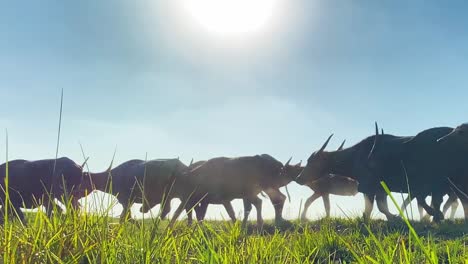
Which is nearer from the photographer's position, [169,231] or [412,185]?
[169,231]

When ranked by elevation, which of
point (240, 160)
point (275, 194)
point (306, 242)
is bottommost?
point (306, 242)

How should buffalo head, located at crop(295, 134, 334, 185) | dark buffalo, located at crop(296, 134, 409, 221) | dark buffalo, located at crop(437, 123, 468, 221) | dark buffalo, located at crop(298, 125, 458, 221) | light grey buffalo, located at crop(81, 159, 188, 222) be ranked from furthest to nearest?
light grey buffalo, located at crop(81, 159, 188, 222) < buffalo head, located at crop(295, 134, 334, 185) < dark buffalo, located at crop(296, 134, 409, 221) < dark buffalo, located at crop(298, 125, 458, 221) < dark buffalo, located at crop(437, 123, 468, 221)

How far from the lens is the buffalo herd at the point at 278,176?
1288 cm

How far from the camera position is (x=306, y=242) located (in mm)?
4547

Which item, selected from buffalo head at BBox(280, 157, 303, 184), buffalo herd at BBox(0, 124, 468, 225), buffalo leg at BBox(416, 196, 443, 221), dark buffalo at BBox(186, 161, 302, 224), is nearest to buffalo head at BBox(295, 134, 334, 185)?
buffalo herd at BBox(0, 124, 468, 225)

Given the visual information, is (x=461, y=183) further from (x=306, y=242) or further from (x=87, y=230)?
(x=87, y=230)

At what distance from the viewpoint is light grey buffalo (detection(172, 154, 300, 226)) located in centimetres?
1581

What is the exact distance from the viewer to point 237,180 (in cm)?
1582

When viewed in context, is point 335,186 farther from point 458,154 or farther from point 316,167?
point 458,154

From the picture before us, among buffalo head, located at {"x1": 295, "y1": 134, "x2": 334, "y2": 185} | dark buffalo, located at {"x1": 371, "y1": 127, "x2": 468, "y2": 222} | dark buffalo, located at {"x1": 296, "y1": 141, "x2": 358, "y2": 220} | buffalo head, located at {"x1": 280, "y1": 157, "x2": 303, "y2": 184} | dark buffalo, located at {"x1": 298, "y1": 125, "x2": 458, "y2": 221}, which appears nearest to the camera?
dark buffalo, located at {"x1": 371, "y1": 127, "x2": 468, "y2": 222}

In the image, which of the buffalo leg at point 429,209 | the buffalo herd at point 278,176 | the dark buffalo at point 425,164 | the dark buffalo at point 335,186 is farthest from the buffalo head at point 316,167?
the buffalo leg at point 429,209

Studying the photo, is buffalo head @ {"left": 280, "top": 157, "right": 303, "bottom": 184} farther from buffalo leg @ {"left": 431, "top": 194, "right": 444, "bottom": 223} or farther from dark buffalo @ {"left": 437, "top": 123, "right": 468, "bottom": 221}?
dark buffalo @ {"left": 437, "top": 123, "right": 468, "bottom": 221}

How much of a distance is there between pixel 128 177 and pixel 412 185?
9.00 m

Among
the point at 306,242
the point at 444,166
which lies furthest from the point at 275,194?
the point at 306,242
